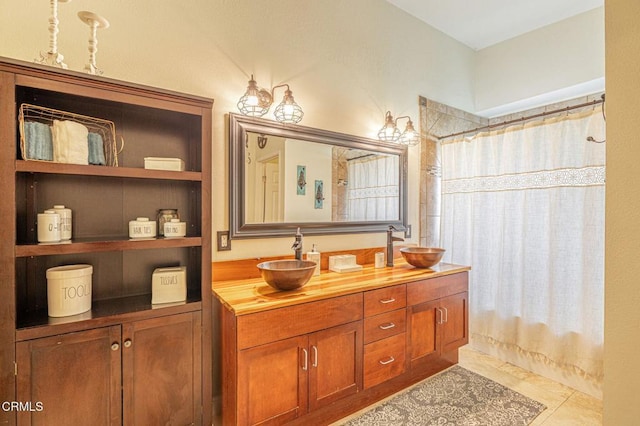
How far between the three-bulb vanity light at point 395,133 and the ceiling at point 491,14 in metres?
1.10

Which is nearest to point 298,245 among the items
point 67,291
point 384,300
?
point 384,300

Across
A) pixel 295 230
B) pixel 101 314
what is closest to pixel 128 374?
pixel 101 314

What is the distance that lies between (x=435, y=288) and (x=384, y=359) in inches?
27.0

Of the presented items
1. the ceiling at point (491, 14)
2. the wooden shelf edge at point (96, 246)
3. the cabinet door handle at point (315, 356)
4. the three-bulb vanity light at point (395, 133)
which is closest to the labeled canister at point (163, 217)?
the wooden shelf edge at point (96, 246)

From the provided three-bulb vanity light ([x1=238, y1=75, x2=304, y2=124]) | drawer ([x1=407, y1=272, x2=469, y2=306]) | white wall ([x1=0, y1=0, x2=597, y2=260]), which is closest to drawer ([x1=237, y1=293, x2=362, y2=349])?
drawer ([x1=407, y1=272, x2=469, y2=306])

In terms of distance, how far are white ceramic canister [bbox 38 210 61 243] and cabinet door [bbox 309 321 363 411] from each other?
1.36 meters

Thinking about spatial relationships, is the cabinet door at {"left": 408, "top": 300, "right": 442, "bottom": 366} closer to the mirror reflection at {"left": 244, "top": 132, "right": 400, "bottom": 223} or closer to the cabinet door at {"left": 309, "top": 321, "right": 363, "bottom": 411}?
the cabinet door at {"left": 309, "top": 321, "right": 363, "bottom": 411}

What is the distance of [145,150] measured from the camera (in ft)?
5.89

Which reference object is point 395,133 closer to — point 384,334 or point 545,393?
point 384,334

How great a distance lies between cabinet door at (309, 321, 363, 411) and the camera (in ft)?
5.83

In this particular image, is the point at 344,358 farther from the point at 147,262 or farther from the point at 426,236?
the point at 426,236

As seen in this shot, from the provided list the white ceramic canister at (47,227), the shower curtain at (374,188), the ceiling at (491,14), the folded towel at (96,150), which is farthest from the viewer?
the ceiling at (491,14)

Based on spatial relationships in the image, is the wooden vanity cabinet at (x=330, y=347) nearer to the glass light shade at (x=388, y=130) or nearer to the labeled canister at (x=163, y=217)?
the labeled canister at (x=163, y=217)

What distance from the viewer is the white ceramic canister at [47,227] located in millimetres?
1399
